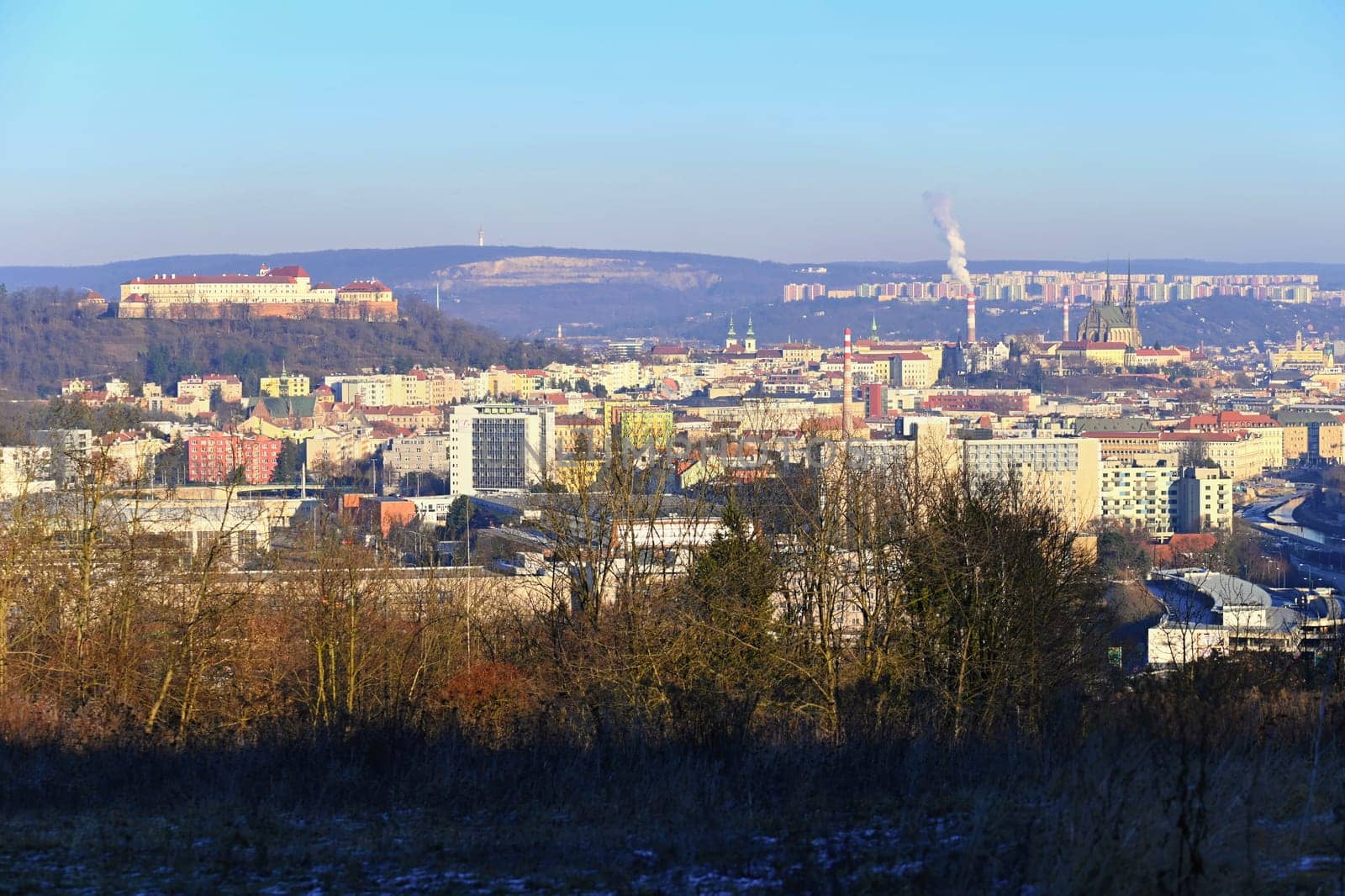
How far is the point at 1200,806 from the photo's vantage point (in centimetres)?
262

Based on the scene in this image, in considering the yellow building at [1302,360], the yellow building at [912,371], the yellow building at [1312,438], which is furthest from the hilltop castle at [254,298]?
the yellow building at [1302,360]

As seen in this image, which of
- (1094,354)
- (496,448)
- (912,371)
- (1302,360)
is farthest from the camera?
(1302,360)

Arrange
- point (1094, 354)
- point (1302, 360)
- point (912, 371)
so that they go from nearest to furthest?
point (912, 371), point (1094, 354), point (1302, 360)

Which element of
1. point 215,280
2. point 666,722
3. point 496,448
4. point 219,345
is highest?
point 215,280

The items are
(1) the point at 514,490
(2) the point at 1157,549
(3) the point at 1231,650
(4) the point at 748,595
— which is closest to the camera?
(3) the point at 1231,650

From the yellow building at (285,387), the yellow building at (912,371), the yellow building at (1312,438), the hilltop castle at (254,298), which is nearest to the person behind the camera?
the yellow building at (1312,438)

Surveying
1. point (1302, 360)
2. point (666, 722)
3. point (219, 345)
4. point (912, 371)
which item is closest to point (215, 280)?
point (219, 345)

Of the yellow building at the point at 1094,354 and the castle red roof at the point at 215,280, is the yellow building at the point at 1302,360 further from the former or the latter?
the castle red roof at the point at 215,280

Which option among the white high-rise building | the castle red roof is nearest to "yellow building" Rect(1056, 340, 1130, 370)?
the castle red roof

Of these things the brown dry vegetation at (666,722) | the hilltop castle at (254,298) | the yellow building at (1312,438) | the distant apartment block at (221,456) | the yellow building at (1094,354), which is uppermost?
the hilltop castle at (254,298)

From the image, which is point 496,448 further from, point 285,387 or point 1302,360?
point 1302,360

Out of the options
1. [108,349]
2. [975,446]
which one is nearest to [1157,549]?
[975,446]

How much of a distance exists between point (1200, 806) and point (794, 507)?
13.6ft

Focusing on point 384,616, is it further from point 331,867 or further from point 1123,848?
point 1123,848
